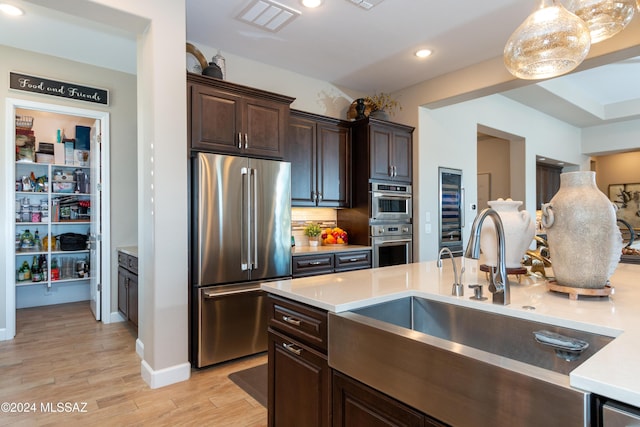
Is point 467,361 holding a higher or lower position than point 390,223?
lower

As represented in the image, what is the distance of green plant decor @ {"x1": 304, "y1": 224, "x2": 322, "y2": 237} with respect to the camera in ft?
13.7

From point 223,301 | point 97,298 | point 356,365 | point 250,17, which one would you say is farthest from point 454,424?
point 97,298

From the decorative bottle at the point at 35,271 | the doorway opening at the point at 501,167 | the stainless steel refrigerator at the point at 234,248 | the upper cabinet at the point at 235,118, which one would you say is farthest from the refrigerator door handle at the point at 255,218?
the doorway opening at the point at 501,167

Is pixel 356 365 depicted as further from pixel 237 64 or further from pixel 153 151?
pixel 237 64

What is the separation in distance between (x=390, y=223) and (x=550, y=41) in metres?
2.76

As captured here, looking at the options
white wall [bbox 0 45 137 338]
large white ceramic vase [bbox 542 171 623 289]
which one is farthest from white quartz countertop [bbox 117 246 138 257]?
large white ceramic vase [bbox 542 171 623 289]

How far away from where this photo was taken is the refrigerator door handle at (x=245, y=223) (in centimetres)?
305

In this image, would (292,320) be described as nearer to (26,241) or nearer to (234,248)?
(234,248)

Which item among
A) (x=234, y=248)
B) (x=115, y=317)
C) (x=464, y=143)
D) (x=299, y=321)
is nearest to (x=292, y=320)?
(x=299, y=321)

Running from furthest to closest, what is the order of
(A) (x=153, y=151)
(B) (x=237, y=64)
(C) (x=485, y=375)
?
(B) (x=237, y=64) < (A) (x=153, y=151) < (C) (x=485, y=375)

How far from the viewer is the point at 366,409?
1.24 m

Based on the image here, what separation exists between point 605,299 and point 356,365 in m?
1.01

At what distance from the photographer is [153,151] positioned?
2.60 m

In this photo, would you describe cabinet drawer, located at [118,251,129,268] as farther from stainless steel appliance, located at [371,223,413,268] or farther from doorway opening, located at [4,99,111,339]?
stainless steel appliance, located at [371,223,413,268]
